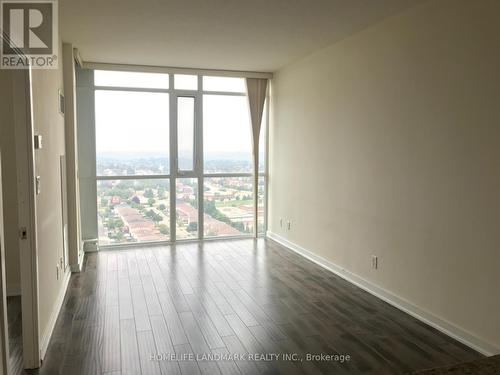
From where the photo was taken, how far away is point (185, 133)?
20.7 ft

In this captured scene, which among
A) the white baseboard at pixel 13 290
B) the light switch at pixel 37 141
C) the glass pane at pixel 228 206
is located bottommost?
the white baseboard at pixel 13 290

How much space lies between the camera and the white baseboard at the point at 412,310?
116 inches

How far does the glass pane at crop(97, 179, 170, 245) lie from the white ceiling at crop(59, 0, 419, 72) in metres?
1.79

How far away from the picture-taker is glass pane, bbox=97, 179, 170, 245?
6020 mm

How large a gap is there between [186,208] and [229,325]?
326 centimetres

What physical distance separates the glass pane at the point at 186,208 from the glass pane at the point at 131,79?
1.45 metres

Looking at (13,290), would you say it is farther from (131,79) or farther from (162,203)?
(131,79)

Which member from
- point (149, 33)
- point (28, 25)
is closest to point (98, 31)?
point (149, 33)

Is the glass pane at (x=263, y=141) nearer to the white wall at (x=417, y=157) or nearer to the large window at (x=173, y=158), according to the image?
the large window at (x=173, y=158)

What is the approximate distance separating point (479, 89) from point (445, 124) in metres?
0.37

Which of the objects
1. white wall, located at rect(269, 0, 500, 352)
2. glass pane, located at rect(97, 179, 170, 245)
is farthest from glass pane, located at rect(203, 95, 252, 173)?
white wall, located at rect(269, 0, 500, 352)

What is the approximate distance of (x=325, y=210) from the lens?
5008 millimetres

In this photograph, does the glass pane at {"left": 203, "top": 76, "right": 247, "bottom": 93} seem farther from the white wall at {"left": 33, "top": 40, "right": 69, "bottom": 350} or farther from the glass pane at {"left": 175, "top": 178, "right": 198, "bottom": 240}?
the white wall at {"left": 33, "top": 40, "right": 69, "bottom": 350}

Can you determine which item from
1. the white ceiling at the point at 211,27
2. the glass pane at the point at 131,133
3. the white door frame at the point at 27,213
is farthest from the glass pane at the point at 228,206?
the white door frame at the point at 27,213
